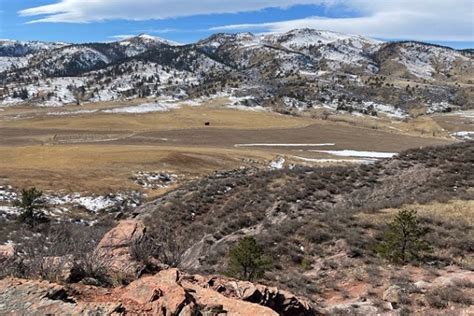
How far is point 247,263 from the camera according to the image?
44.4 feet

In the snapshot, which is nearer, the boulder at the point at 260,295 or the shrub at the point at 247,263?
the boulder at the point at 260,295

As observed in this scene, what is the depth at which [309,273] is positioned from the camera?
584 inches

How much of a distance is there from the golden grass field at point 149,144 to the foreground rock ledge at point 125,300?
36340 mm

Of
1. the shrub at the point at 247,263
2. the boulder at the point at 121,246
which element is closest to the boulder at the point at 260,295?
the boulder at the point at 121,246

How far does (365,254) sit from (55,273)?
10505mm

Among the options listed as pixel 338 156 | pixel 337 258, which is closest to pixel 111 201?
pixel 337 258

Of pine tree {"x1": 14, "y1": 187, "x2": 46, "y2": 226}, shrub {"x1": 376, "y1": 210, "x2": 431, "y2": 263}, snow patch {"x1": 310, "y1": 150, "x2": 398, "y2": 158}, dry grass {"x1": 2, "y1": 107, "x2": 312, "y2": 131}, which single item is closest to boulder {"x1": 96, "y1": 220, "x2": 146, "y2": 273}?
shrub {"x1": 376, "y1": 210, "x2": 431, "y2": 263}

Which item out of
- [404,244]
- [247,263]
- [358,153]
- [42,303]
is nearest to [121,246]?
[42,303]

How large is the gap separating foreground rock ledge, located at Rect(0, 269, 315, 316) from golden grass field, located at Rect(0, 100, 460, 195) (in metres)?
36.3

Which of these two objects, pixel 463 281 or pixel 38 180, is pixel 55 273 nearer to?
pixel 463 281

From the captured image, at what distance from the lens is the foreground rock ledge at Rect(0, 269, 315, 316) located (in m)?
6.28

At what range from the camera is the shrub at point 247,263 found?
13.5 meters

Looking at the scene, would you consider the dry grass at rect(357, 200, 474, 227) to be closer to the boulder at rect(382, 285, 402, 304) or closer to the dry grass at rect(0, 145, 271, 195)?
the boulder at rect(382, 285, 402, 304)

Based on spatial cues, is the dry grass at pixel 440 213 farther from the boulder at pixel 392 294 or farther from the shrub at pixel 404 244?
the boulder at pixel 392 294
